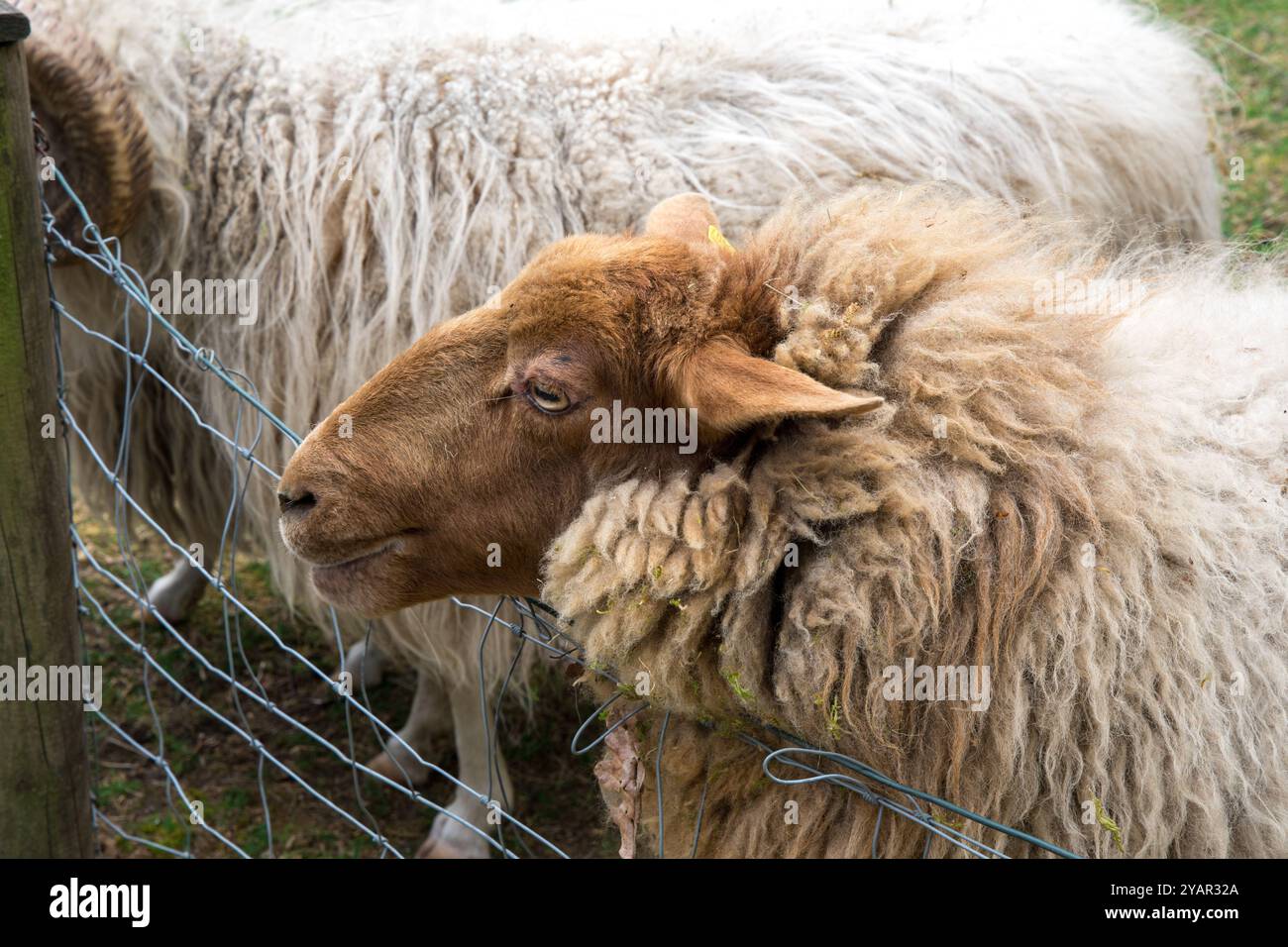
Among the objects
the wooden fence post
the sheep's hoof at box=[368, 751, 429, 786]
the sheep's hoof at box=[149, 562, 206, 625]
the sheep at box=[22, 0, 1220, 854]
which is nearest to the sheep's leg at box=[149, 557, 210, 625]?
the sheep's hoof at box=[149, 562, 206, 625]

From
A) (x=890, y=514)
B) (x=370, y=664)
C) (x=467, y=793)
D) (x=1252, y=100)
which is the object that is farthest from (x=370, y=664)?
(x=1252, y=100)

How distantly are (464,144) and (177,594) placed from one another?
8.61ft

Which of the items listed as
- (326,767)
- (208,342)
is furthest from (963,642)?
(326,767)

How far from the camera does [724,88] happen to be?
3703mm

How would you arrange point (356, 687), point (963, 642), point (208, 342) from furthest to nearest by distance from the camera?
point (356, 687), point (208, 342), point (963, 642)

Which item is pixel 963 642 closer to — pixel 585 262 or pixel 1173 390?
pixel 1173 390

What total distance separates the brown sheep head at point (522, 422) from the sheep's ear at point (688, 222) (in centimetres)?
12

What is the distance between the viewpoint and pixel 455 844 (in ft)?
13.2

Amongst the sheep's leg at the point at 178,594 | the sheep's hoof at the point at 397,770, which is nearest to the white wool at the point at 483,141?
the sheep's hoof at the point at 397,770

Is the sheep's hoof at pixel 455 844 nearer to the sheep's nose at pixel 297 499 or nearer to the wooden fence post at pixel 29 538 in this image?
the wooden fence post at pixel 29 538

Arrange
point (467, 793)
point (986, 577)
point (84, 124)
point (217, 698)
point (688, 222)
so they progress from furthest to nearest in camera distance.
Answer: point (217, 698), point (467, 793), point (84, 124), point (688, 222), point (986, 577)

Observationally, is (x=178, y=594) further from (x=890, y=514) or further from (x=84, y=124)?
(x=890, y=514)

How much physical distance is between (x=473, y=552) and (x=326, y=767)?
2649mm

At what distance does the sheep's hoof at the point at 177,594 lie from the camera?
16.8 feet
